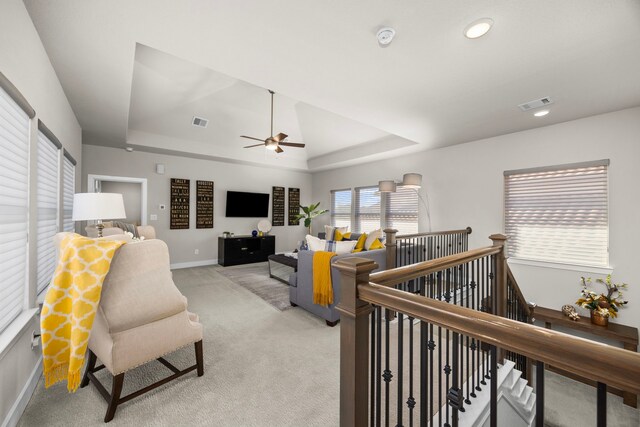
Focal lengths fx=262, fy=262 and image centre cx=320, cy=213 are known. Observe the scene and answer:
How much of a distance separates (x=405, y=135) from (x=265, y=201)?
4048 mm

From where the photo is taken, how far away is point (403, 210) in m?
5.62

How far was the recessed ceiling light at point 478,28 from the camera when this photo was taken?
177 cm

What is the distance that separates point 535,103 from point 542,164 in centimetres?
117

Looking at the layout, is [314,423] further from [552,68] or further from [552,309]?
[552,309]

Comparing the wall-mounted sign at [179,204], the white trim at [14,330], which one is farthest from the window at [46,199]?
the wall-mounted sign at [179,204]

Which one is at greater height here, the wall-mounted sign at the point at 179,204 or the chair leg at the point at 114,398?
the wall-mounted sign at the point at 179,204

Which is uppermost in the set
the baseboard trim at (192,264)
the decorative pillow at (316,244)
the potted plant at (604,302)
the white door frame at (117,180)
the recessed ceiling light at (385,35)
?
the recessed ceiling light at (385,35)

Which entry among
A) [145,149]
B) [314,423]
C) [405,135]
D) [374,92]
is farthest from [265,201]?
[314,423]

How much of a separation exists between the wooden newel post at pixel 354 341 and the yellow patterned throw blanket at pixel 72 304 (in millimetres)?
1430

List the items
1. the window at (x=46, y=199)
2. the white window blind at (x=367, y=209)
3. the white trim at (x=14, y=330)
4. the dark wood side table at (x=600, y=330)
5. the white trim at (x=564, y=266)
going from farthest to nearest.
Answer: the white window blind at (x=367, y=209) → the white trim at (x=564, y=266) → the dark wood side table at (x=600, y=330) → the window at (x=46, y=199) → the white trim at (x=14, y=330)

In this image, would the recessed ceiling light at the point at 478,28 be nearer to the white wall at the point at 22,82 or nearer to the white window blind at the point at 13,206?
the white wall at the point at 22,82

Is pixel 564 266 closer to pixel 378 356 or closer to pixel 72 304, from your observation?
pixel 378 356

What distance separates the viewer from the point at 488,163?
4.27 m

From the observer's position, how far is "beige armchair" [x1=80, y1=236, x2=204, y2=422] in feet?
5.30
